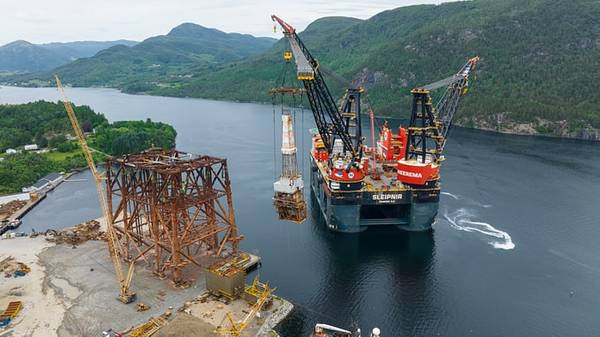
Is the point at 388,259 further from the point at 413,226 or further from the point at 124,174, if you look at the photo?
the point at 124,174

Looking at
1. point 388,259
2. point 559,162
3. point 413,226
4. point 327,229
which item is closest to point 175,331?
point 388,259

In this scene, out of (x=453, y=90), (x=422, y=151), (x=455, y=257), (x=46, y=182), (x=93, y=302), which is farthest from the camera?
(x=46, y=182)

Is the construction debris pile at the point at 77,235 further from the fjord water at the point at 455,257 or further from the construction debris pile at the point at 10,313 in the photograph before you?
the construction debris pile at the point at 10,313

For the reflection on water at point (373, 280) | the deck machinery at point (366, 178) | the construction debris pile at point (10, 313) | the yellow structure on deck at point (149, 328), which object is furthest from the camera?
the deck machinery at point (366, 178)

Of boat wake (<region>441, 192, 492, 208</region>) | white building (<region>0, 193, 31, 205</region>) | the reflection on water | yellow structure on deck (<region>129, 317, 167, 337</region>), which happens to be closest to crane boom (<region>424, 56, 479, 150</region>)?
boat wake (<region>441, 192, 492, 208</region>)

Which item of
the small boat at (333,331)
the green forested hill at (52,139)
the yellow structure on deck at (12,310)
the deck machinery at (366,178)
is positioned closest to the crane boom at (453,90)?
the deck machinery at (366,178)

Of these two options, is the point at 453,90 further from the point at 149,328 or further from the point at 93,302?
the point at 93,302

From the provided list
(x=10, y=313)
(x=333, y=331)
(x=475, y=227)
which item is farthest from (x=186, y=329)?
(x=475, y=227)
